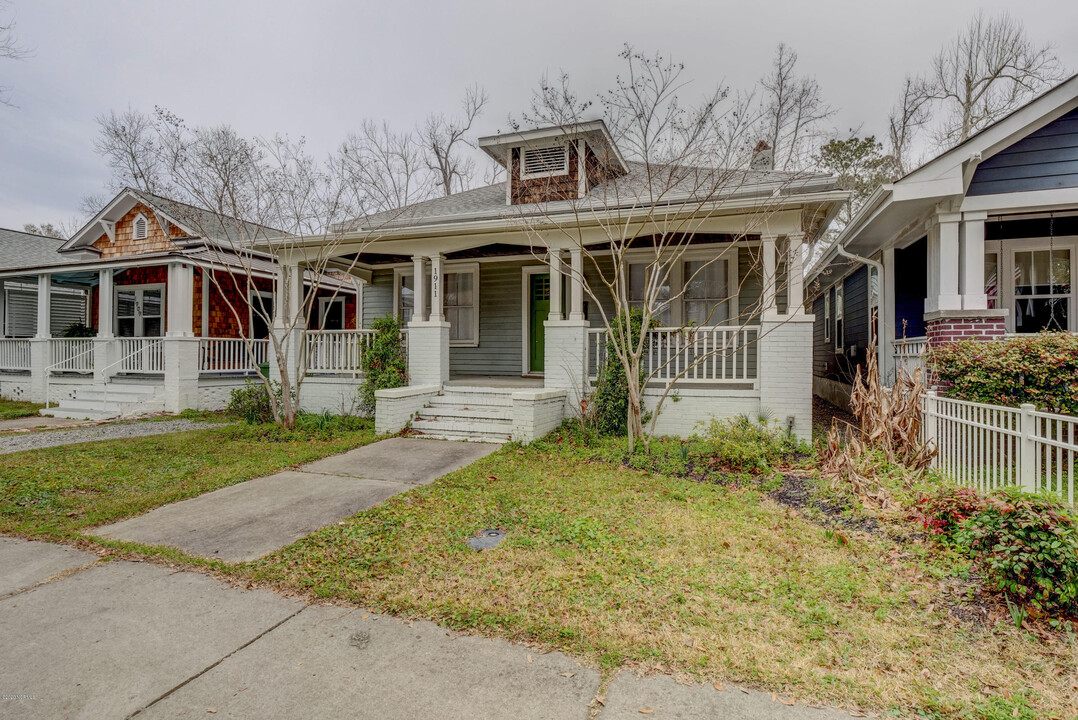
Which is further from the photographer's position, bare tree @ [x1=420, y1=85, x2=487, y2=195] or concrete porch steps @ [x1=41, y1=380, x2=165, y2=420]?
bare tree @ [x1=420, y1=85, x2=487, y2=195]

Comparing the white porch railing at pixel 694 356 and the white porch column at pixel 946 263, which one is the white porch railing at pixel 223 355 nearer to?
the white porch railing at pixel 694 356

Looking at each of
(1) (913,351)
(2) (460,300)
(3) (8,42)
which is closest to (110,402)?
(3) (8,42)

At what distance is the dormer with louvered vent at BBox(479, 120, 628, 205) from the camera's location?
10250 mm

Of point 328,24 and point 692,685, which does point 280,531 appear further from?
point 328,24

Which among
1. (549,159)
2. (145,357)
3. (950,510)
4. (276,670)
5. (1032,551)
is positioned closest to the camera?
(276,670)

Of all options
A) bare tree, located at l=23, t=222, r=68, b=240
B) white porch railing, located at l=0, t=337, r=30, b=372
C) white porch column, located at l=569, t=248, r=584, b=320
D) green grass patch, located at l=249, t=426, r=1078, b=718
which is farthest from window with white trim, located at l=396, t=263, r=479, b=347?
bare tree, located at l=23, t=222, r=68, b=240

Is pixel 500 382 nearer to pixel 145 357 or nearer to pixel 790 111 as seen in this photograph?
pixel 790 111

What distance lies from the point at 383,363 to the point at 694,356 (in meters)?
5.48

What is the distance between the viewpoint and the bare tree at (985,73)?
1545 cm

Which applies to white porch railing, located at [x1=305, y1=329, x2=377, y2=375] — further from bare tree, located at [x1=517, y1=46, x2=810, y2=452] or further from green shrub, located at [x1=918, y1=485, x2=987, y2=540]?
green shrub, located at [x1=918, y1=485, x2=987, y2=540]

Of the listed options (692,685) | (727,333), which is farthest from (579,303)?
(692,685)

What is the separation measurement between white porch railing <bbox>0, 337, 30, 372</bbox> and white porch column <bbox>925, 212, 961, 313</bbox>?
65.5ft

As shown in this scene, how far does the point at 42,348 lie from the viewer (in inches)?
522

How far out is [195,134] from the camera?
29.8 ft
